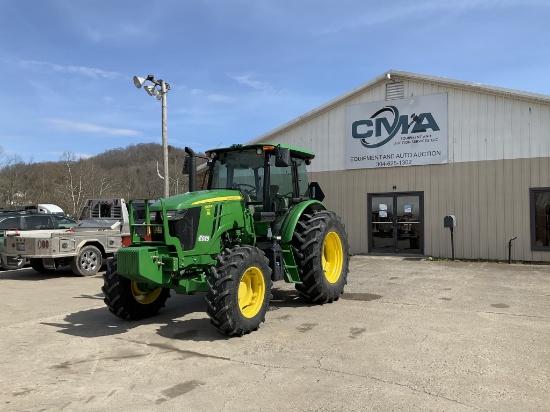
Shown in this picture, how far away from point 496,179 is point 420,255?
2.99 metres

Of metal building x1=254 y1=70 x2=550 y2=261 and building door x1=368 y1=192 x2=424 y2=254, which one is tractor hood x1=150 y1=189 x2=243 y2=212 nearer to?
metal building x1=254 y1=70 x2=550 y2=261

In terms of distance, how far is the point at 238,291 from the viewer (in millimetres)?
5531

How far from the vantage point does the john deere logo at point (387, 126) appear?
13.8 meters

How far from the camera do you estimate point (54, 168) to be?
178 ft

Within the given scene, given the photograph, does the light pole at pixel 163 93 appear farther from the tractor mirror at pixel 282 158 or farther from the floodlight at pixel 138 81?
the tractor mirror at pixel 282 158

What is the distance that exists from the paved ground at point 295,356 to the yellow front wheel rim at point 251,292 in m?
0.31

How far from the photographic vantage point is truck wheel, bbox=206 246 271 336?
5.31m

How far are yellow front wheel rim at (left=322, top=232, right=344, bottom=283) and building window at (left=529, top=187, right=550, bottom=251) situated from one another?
283 inches

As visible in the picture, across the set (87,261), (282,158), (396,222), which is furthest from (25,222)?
(396,222)

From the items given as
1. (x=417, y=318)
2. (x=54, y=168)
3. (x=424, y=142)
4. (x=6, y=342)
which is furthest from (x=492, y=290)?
Answer: (x=54, y=168)

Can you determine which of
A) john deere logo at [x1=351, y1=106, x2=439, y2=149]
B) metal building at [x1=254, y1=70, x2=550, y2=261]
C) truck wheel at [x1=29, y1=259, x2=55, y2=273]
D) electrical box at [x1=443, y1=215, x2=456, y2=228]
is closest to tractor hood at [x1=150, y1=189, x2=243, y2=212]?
truck wheel at [x1=29, y1=259, x2=55, y2=273]

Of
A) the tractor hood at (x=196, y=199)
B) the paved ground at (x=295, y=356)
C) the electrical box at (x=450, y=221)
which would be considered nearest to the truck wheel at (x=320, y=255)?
the paved ground at (x=295, y=356)

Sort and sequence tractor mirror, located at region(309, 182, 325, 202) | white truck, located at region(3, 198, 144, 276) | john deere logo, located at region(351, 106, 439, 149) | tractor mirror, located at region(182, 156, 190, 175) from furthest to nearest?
john deere logo, located at region(351, 106, 439, 149), white truck, located at region(3, 198, 144, 276), tractor mirror, located at region(309, 182, 325, 202), tractor mirror, located at region(182, 156, 190, 175)

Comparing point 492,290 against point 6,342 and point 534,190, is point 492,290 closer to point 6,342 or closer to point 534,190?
point 534,190
